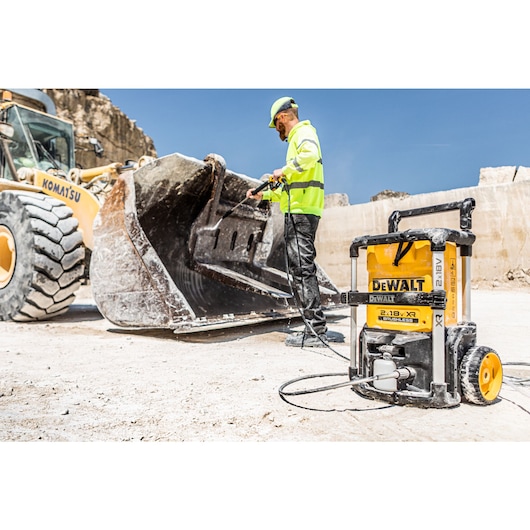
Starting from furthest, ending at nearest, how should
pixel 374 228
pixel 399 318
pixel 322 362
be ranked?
pixel 374 228 → pixel 322 362 → pixel 399 318

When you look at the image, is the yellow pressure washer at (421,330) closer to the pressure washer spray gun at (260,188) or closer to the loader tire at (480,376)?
the loader tire at (480,376)

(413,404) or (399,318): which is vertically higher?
(399,318)

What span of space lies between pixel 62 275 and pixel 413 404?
3.36m

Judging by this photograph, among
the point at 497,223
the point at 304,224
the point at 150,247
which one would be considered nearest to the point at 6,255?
the point at 150,247

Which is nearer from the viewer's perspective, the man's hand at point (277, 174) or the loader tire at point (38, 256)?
the man's hand at point (277, 174)

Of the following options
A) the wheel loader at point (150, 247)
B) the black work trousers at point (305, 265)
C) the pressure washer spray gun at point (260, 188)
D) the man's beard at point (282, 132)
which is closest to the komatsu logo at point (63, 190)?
the wheel loader at point (150, 247)

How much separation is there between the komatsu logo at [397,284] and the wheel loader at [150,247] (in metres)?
1.39

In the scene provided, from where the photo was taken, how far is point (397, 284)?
1952mm

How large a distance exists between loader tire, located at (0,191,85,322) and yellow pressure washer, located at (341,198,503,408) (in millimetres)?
3045

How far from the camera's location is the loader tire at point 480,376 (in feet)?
5.94

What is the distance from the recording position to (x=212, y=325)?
124 inches

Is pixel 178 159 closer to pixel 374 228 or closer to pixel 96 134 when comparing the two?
pixel 374 228

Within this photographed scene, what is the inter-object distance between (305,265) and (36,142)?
402cm

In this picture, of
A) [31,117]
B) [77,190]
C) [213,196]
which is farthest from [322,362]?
[31,117]
